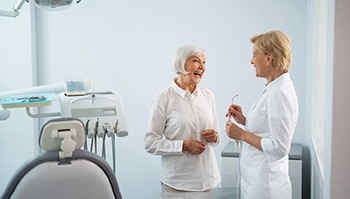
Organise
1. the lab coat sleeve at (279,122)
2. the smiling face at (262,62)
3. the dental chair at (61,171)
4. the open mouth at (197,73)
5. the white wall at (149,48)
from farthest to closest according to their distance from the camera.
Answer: the white wall at (149,48) < the open mouth at (197,73) < the smiling face at (262,62) < the lab coat sleeve at (279,122) < the dental chair at (61,171)

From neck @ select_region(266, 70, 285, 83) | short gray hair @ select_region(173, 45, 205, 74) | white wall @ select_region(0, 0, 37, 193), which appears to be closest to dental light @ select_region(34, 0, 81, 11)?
short gray hair @ select_region(173, 45, 205, 74)

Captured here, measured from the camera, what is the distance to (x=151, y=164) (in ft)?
14.4

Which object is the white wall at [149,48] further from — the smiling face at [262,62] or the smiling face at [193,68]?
the smiling face at [262,62]

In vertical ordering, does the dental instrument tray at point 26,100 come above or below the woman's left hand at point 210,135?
above

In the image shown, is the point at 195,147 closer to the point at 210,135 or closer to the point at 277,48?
the point at 210,135

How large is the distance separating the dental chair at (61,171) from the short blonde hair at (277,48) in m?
1.04

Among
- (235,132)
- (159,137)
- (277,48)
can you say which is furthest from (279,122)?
(159,137)

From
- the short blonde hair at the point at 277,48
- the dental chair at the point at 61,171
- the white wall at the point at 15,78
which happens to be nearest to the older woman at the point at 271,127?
the short blonde hair at the point at 277,48

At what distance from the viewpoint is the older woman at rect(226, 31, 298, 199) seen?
8.15 ft

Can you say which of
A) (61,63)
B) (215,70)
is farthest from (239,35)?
(61,63)

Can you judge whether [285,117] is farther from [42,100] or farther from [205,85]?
[205,85]

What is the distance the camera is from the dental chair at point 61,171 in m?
1.91

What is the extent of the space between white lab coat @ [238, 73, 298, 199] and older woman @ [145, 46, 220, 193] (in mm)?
305

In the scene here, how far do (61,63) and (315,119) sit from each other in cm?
218
